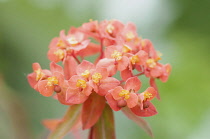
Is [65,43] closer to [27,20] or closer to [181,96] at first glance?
[181,96]

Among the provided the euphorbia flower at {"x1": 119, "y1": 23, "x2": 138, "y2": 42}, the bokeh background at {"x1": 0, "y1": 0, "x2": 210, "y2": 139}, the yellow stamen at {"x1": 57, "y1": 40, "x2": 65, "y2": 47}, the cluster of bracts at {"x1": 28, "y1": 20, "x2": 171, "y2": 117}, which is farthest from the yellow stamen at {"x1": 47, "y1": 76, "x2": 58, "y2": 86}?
the bokeh background at {"x1": 0, "y1": 0, "x2": 210, "y2": 139}

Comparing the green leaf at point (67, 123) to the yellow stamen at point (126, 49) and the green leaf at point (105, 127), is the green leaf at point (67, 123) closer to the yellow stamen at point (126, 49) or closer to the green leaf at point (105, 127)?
the green leaf at point (105, 127)

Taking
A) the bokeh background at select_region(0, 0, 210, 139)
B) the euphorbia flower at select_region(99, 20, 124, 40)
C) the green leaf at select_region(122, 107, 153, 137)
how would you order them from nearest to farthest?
the green leaf at select_region(122, 107, 153, 137)
the euphorbia flower at select_region(99, 20, 124, 40)
the bokeh background at select_region(0, 0, 210, 139)

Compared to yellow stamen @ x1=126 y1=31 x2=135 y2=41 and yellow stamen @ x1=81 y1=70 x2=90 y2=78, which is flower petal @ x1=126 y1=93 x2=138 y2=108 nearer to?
yellow stamen @ x1=81 y1=70 x2=90 y2=78

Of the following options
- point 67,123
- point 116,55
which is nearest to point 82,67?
point 116,55

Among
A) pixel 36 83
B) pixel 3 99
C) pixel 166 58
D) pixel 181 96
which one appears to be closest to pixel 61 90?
pixel 36 83

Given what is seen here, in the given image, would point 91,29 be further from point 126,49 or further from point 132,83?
point 132,83

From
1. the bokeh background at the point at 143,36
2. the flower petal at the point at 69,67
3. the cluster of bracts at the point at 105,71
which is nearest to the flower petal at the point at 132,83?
the cluster of bracts at the point at 105,71
